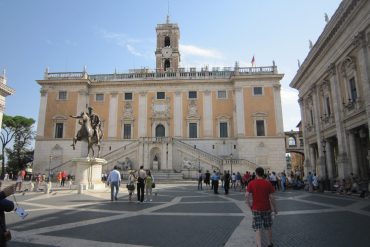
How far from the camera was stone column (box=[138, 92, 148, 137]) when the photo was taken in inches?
1593

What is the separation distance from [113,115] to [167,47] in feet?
59.1

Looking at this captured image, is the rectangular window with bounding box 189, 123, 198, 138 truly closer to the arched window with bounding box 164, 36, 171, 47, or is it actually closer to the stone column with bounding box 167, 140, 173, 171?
the stone column with bounding box 167, 140, 173, 171

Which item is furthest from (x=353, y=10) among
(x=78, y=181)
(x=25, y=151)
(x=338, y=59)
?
(x=25, y=151)

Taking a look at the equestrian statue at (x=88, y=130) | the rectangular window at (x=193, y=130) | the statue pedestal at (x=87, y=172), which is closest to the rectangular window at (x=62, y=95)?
the rectangular window at (x=193, y=130)

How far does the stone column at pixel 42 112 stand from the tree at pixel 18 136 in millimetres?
14908

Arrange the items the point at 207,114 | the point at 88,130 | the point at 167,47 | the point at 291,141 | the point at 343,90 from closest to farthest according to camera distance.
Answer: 1. the point at 88,130
2. the point at 343,90
3. the point at 207,114
4. the point at 167,47
5. the point at 291,141

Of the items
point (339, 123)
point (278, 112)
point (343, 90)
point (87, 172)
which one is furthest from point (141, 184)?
point (278, 112)

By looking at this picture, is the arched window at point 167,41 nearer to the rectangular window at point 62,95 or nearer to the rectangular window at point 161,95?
the rectangular window at point 161,95

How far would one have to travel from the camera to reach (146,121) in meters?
40.9

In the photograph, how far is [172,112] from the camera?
4116cm

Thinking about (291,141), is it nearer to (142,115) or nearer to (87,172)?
(142,115)

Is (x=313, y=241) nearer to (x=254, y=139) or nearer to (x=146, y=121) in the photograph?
(x=254, y=139)

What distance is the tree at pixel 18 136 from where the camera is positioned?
170 feet

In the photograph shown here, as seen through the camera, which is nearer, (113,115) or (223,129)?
(223,129)
